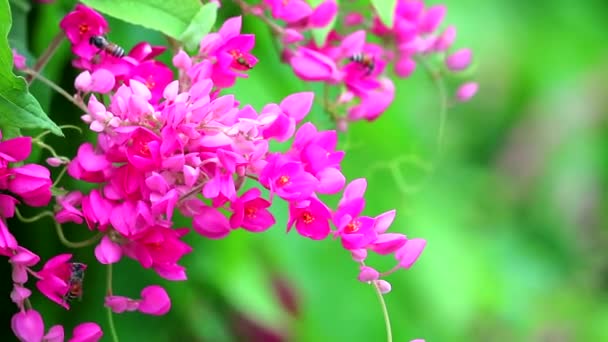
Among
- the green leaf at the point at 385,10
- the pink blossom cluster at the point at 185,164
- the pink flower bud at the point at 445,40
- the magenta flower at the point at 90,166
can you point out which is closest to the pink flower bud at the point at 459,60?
the pink flower bud at the point at 445,40

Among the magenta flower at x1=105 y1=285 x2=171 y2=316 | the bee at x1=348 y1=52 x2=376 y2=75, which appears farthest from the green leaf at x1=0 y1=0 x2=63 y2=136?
the bee at x1=348 y1=52 x2=376 y2=75

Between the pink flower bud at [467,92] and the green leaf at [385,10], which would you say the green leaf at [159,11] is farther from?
the pink flower bud at [467,92]

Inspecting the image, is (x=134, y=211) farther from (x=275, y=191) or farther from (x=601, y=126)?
(x=601, y=126)

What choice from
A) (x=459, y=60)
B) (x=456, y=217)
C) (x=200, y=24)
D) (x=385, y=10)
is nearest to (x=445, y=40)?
(x=459, y=60)

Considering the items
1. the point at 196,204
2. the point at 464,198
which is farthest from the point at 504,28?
the point at 196,204

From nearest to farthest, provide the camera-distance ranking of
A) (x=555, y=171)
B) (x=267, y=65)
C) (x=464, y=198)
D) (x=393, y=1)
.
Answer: (x=393, y=1) → (x=267, y=65) → (x=464, y=198) → (x=555, y=171)
